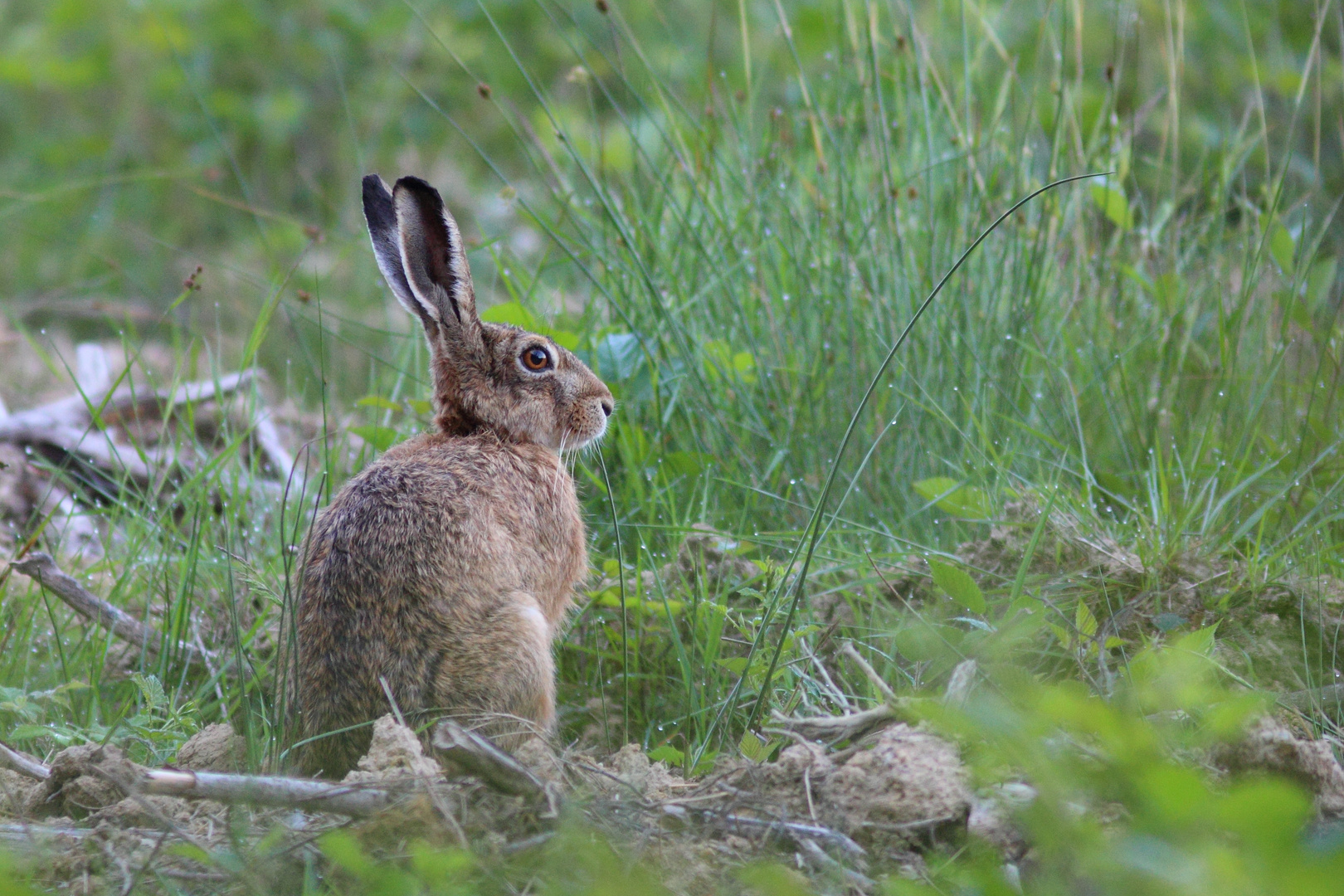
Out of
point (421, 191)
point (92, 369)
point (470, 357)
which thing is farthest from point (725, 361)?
point (92, 369)

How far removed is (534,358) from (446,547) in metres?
1.00

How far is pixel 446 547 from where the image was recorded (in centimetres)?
332

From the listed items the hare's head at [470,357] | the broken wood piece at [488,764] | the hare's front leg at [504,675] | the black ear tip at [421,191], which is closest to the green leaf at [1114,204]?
the hare's head at [470,357]

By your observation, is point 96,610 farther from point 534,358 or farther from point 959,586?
point 959,586

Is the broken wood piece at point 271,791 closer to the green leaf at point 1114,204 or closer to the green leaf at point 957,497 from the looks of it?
the green leaf at point 957,497

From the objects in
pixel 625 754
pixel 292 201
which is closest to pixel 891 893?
pixel 625 754

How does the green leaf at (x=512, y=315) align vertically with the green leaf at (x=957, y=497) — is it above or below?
above

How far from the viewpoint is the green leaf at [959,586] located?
319cm

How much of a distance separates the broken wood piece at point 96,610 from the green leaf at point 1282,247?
373 cm

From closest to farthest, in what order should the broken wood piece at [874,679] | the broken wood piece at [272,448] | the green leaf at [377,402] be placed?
the broken wood piece at [874,679], the green leaf at [377,402], the broken wood piece at [272,448]

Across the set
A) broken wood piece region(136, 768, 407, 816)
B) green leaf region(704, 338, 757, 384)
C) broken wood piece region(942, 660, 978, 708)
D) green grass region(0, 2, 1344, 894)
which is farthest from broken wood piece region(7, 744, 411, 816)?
green leaf region(704, 338, 757, 384)

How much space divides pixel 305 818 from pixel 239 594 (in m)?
1.59

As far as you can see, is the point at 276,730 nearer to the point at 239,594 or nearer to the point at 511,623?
the point at 511,623

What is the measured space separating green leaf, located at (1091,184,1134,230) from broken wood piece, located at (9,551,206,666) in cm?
350
